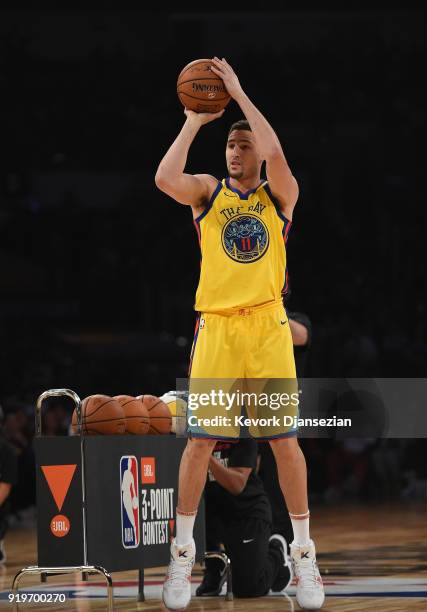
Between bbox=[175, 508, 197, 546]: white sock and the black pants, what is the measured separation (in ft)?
2.85

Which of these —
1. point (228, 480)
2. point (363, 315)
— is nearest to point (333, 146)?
point (363, 315)

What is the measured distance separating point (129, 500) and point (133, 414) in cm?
43

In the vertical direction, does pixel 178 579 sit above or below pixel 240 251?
below

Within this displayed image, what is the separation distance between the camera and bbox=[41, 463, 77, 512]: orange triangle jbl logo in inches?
202

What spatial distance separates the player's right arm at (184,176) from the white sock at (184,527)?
1437 millimetres

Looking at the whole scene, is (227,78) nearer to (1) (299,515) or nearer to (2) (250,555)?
(1) (299,515)

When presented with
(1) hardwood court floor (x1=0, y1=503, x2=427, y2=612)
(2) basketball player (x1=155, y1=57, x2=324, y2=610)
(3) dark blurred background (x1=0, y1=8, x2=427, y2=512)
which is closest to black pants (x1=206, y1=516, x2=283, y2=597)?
(1) hardwood court floor (x1=0, y1=503, x2=427, y2=612)

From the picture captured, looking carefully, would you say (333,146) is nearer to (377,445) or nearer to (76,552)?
(377,445)

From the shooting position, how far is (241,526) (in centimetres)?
605

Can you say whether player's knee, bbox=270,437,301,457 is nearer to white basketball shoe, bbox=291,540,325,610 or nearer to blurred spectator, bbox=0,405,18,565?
white basketball shoe, bbox=291,540,325,610

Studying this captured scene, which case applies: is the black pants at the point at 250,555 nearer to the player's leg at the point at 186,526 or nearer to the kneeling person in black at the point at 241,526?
the kneeling person in black at the point at 241,526

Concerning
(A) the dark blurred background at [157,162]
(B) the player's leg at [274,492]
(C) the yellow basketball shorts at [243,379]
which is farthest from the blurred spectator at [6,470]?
(A) the dark blurred background at [157,162]

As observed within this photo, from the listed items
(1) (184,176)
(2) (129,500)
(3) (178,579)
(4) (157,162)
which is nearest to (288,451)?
(3) (178,579)

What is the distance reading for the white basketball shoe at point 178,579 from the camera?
5.03 meters
